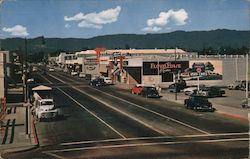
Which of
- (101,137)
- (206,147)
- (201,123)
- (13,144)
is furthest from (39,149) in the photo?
(201,123)

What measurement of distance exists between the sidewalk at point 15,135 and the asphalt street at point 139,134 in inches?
25.0

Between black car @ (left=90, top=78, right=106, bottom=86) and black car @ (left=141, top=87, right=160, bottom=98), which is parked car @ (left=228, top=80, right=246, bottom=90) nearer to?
black car @ (left=141, top=87, right=160, bottom=98)

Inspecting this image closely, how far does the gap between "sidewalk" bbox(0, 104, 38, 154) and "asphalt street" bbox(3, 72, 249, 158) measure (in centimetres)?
63

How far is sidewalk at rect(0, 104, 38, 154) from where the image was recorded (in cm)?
2291

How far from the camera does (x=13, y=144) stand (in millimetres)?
23719

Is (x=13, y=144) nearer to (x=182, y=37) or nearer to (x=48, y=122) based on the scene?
(x=48, y=122)

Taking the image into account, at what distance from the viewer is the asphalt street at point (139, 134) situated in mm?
21547

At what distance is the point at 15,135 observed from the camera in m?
26.6

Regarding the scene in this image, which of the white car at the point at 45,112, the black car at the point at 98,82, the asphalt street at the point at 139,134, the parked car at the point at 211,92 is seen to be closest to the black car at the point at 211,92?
the parked car at the point at 211,92

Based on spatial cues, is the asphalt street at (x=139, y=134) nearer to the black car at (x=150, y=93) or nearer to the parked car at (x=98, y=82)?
the black car at (x=150, y=93)

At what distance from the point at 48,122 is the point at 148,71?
4303 centimetres

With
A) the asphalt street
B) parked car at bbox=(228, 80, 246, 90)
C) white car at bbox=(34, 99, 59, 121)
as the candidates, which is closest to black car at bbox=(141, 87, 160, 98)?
the asphalt street

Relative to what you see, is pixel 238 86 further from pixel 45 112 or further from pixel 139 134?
pixel 139 134

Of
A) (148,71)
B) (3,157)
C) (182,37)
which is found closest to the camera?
(3,157)
